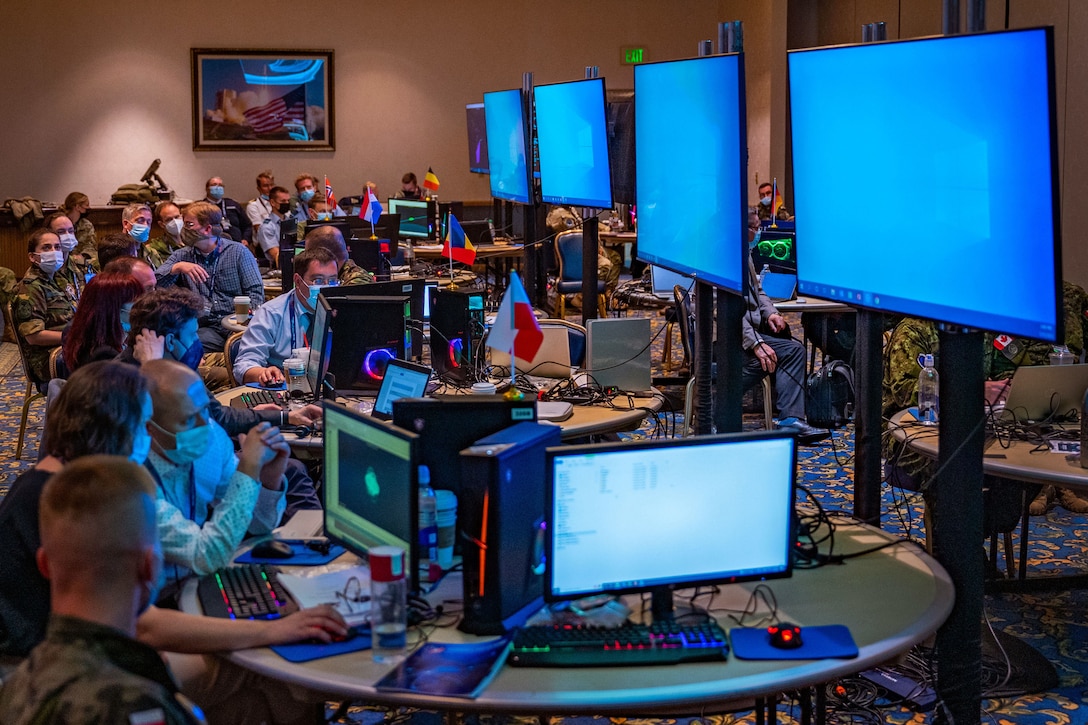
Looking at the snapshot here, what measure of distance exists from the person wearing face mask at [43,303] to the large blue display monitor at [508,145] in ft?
8.52

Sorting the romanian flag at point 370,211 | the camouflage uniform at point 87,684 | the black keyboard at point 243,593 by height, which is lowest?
the black keyboard at point 243,593

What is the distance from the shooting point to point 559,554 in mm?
2414

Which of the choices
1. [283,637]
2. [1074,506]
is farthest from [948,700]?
[1074,506]

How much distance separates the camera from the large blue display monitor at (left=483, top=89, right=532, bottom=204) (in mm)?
6316

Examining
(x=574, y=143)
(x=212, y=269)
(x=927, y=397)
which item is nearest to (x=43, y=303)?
(x=212, y=269)

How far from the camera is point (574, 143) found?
5402mm

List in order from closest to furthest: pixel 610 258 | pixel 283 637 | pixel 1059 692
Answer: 1. pixel 283 637
2. pixel 1059 692
3. pixel 610 258

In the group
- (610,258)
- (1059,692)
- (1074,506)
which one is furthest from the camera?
(610,258)

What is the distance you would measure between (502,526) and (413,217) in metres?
8.52

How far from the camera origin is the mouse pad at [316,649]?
7.63 ft

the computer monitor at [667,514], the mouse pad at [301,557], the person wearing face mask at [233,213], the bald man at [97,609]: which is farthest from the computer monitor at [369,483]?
the person wearing face mask at [233,213]

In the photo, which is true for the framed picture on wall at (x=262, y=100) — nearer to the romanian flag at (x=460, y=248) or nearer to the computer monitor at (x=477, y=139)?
the computer monitor at (x=477, y=139)

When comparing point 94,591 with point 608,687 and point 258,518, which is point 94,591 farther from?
point 258,518

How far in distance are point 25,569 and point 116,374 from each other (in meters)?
0.47
